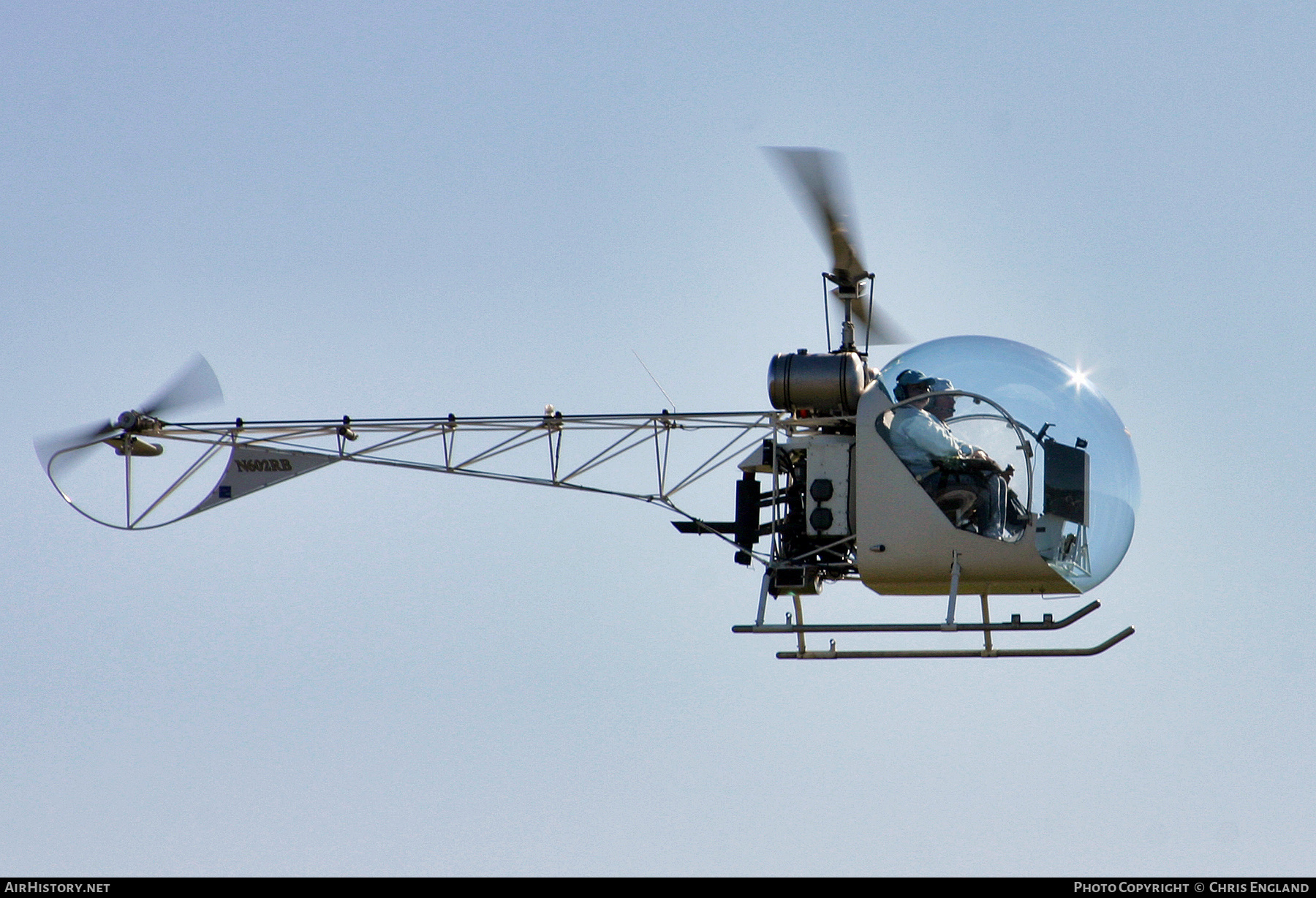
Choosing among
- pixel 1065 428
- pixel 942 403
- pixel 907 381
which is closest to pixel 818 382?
pixel 907 381

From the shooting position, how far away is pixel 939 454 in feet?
62.7

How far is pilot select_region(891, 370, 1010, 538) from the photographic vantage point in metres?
19.0

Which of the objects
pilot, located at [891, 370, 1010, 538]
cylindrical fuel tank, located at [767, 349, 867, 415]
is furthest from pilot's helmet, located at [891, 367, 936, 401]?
cylindrical fuel tank, located at [767, 349, 867, 415]

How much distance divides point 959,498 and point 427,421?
6559mm

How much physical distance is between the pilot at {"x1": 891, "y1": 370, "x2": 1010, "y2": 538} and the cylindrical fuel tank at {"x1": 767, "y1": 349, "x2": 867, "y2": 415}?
22.9 inches

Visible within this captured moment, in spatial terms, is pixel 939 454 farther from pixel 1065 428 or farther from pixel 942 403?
pixel 1065 428

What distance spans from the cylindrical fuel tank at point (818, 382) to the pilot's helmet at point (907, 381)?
49cm

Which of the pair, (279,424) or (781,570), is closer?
(781,570)

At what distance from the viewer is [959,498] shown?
62.5 ft

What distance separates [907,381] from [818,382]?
99 cm
